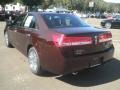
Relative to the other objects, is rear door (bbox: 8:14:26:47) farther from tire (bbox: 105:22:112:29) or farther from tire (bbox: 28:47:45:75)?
tire (bbox: 105:22:112:29)

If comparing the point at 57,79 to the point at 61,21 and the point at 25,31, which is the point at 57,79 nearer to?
the point at 61,21

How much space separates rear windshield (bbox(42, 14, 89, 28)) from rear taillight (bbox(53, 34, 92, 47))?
76 cm

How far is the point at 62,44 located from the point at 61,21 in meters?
1.38

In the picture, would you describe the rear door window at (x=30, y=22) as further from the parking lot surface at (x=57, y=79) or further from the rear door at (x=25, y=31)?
the parking lot surface at (x=57, y=79)

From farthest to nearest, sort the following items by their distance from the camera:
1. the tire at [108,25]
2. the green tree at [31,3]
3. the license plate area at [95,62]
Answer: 1. the green tree at [31,3]
2. the tire at [108,25]
3. the license plate area at [95,62]

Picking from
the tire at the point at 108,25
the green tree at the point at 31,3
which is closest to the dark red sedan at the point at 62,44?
the tire at the point at 108,25

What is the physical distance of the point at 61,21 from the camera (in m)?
6.84

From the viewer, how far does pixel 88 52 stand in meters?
5.85

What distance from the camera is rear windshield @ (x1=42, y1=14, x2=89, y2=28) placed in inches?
258

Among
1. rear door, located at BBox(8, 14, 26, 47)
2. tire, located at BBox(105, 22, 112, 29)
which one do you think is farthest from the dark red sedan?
tire, located at BBox(105, 22, 112, 29)

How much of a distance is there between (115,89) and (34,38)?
7.53 ft

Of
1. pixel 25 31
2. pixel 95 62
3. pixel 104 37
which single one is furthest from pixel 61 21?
pixel 95 62

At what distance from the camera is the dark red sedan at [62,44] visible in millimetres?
5609

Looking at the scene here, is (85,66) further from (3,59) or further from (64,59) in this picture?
(3,59)
